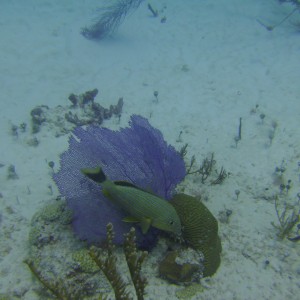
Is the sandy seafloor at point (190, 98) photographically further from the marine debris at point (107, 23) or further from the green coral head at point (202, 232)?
the marine debris at point (107, 23)

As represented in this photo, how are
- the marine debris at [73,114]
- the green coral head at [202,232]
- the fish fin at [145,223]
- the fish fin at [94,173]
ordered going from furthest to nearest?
the marine debris at [73,114] → the green coral head at [202,232] → the fish fin at [145,223] → the fish fin at [94,173]

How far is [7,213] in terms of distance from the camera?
4.93 m

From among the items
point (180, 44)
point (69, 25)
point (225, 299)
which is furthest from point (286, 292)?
point (69, 25)

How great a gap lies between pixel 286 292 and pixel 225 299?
2.53 feet

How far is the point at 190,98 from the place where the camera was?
8.21 m

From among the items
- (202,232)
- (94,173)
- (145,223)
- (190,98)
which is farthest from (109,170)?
(190,98)

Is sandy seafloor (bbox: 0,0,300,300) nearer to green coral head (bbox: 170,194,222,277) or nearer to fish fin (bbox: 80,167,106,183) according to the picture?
green coral head (bbox: 170,194,222,277)

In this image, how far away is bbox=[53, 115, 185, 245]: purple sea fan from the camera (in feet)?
12.9

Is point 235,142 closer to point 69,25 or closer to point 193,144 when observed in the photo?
point 193,144

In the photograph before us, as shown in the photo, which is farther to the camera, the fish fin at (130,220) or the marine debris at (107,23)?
the marine debris at (107,23)

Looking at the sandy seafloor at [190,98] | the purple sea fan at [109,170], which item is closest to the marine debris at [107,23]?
the sandy seafloor at [190,98]

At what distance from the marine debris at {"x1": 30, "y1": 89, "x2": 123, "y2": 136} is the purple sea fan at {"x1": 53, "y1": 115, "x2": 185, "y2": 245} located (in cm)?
291

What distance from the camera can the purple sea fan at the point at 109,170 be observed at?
395cm

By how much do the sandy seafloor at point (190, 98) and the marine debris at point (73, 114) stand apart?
297 mm
